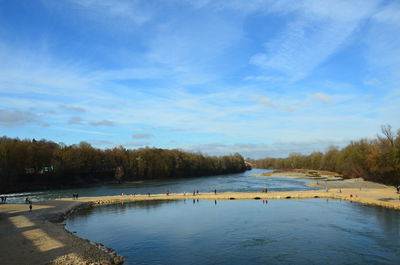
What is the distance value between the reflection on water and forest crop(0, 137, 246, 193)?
48600mm

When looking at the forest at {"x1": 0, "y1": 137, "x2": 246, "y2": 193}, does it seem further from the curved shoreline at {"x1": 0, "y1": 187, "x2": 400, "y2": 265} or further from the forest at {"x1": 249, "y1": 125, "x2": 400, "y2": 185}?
the forest at {"x1": 249, "y1": 125, "x2": 400, "y2": 185}

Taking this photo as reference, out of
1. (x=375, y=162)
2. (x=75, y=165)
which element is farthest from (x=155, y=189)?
(x=375, y=162)

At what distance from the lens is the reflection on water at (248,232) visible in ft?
90.0

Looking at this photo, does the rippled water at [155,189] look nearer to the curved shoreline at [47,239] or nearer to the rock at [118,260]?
the curved shoreline at [47,239]

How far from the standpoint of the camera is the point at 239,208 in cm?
5447

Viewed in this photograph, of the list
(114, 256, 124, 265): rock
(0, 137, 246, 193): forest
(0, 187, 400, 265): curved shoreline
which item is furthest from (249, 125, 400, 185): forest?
(0, 137, 246, 193): forest

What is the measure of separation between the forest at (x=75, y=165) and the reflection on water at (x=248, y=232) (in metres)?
48.6

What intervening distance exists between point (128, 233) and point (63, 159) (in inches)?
3512

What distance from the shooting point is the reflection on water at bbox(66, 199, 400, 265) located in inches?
1080

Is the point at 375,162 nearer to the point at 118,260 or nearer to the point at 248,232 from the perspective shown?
the point at 248,232

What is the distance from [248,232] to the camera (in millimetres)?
36281

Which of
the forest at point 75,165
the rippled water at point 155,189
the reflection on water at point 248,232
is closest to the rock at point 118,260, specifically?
the reflection on water at point 248,232

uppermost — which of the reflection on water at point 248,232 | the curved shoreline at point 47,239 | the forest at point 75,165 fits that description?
the forest at point 75,165

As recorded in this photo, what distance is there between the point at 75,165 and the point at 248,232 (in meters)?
97.3
